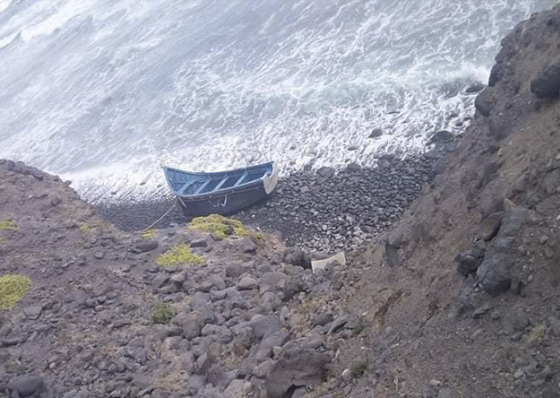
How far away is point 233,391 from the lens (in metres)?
9.23

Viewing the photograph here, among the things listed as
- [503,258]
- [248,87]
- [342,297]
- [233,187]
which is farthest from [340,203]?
[248,87]

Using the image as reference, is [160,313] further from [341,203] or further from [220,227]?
[341,203]

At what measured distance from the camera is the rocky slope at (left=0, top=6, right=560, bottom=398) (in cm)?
652

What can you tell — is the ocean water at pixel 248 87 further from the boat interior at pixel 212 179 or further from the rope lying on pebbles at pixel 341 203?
the boat interior at pixel 212 179

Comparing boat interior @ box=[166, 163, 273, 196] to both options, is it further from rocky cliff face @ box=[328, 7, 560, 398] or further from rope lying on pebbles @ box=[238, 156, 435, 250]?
rocky cliff face @ box=[328, 7, 560, 398]

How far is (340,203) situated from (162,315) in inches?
294

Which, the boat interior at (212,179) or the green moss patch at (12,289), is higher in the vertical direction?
the green moss patch at (12,289)

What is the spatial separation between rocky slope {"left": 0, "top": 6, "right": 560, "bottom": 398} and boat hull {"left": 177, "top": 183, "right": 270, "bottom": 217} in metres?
2.59

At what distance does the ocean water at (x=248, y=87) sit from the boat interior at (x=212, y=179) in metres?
1.17

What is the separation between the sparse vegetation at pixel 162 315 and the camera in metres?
12.4

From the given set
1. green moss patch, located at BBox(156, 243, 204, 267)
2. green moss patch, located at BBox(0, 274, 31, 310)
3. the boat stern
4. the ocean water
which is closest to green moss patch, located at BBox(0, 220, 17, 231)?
green moss patch, located at BBox(0, 274, 31, 310)

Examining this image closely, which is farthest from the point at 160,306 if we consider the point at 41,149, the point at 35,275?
the point at 41,149

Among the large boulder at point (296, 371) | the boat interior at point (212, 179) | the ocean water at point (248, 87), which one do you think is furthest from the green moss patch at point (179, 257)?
the ocean water at point (248, 87)

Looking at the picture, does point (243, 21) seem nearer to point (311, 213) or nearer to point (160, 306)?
point (311, 213)
